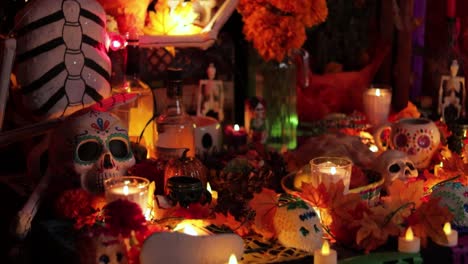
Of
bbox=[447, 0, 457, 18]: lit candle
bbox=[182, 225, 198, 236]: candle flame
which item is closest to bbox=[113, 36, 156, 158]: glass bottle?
bbox=[182, 225, 198, 236]: candle flame

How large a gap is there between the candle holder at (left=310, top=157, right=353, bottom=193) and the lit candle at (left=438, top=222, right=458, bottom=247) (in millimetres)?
170

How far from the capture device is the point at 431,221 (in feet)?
4.20

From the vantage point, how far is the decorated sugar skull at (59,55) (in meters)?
1.49

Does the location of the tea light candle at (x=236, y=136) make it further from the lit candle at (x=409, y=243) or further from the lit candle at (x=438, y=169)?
the lit candle at (x=409, y=243)

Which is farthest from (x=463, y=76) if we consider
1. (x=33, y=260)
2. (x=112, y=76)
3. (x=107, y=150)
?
(x=33, y=260)

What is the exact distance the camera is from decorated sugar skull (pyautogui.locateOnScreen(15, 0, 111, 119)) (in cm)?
149

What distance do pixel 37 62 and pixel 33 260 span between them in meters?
0.36

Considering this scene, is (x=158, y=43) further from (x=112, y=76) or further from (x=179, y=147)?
(x=179, y=147)

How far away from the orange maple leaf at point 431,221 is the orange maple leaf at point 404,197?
0.9 inches

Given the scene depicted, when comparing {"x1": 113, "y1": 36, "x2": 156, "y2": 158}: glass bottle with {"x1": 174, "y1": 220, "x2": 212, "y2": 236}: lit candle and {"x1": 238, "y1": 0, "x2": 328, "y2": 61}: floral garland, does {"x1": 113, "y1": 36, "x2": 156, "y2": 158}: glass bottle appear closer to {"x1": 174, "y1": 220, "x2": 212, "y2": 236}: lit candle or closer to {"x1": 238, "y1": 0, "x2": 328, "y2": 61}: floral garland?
{"x1": 238, "y1": 0, "x2": 328, "y2": 61}: floral garland

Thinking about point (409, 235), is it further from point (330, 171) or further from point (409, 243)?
point (330, 171)

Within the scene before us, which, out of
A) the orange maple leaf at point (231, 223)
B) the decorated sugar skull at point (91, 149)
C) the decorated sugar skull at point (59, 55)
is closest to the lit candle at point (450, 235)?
the orange maple leaf at point (231, 223)

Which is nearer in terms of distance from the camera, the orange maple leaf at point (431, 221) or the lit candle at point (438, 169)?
the orange maple leaf at point (431, 221)

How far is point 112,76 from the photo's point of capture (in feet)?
5.42
